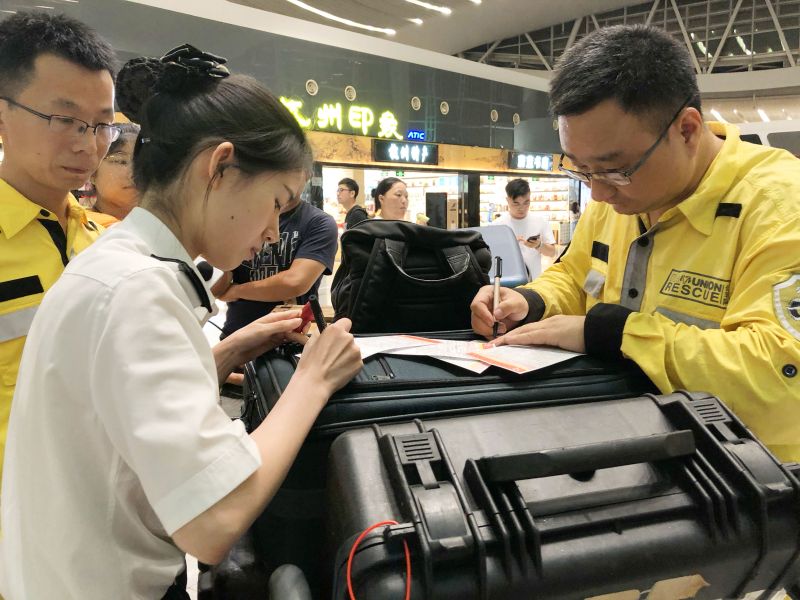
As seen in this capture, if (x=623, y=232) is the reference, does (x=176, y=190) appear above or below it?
above

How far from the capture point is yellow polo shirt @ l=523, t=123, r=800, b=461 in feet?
3.07

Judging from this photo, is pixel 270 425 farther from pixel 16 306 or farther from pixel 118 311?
pixel 16 306

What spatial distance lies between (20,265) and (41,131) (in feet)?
1.17

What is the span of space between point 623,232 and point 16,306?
4.97 feet

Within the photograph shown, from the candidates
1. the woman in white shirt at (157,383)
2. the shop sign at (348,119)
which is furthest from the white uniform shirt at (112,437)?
the shop sign at (348,119)

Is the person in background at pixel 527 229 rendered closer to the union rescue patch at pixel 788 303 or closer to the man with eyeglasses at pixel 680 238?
the man with eyeglasses at pixel 680 238

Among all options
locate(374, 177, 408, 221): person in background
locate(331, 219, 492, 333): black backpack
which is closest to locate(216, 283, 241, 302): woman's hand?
locate(331, 219, 492, 333): black backpack


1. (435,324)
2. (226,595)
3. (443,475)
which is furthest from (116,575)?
(435,324)

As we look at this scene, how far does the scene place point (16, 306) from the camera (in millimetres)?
1338

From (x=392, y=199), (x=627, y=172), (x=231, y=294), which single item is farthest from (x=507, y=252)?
(x=627, y=172)

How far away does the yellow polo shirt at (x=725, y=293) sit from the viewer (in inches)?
36.8

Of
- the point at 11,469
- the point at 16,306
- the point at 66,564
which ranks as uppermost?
the point at 16,306

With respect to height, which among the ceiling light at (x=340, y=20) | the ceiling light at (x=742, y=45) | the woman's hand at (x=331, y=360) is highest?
the ceiling light at (x=340, y=20)

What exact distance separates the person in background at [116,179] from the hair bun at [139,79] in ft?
4.21
